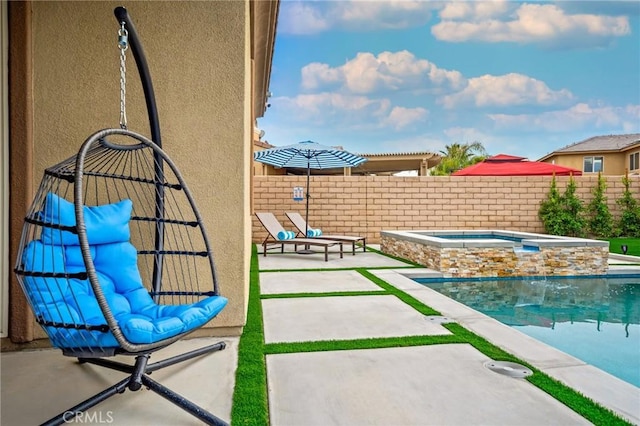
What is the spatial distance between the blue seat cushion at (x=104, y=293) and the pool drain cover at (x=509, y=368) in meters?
1.62

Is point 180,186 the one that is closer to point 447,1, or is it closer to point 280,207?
point 280,207

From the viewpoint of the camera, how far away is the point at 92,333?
1.72m

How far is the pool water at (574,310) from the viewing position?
10.2ft

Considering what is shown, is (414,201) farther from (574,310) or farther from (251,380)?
(251,380)

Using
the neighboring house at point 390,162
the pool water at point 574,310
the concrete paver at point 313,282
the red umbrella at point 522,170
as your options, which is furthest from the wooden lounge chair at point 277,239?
the neighboring house at point 390,162

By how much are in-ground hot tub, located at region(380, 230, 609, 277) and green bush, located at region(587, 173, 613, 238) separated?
4891 millimetres

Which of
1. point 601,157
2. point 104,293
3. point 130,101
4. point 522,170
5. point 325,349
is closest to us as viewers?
point 104,293

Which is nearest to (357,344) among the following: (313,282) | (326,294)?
(326,294)

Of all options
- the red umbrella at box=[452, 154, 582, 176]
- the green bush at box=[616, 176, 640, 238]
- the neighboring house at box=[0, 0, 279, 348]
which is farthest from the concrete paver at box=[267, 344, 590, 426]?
the green bush at box=[616, 176, 640, 238]

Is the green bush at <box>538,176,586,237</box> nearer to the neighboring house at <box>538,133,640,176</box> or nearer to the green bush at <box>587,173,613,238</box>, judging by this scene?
the green bush at <box>587,173,613,238</box>

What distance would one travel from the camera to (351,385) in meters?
2.16

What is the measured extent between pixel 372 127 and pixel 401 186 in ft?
59.9

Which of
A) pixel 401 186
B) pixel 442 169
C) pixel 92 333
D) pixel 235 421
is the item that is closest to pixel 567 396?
pixel 235 421

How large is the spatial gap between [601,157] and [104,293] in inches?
1066
